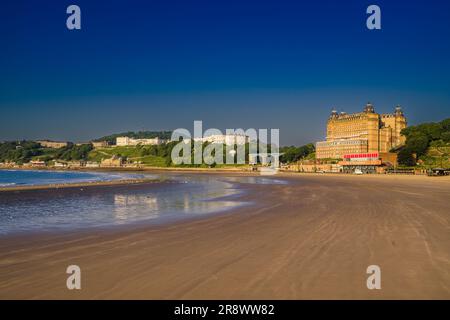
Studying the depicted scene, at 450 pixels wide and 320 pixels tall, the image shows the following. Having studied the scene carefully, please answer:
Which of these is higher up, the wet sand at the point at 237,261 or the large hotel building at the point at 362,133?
the large hotel building at the point at 362,133

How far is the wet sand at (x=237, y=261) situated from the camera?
7035 mm

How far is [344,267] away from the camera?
8.59m

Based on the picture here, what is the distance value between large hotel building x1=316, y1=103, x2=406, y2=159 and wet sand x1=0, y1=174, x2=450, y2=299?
134m

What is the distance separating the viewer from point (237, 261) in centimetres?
920

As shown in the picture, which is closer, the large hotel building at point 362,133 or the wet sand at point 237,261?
the wet sand at point 237,261

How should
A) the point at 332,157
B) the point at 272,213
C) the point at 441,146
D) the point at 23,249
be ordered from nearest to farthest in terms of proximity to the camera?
the point at 23,249 < the point at 272,213 < the point at 441,146 < the point at 332,157

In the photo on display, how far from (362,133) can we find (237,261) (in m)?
161

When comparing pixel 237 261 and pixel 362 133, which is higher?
pixel 362 133

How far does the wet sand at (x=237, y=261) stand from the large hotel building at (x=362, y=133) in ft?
440

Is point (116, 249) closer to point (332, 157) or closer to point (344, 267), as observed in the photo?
point (344, 267)

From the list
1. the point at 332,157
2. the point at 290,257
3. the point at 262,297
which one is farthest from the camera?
the point at 332,157
